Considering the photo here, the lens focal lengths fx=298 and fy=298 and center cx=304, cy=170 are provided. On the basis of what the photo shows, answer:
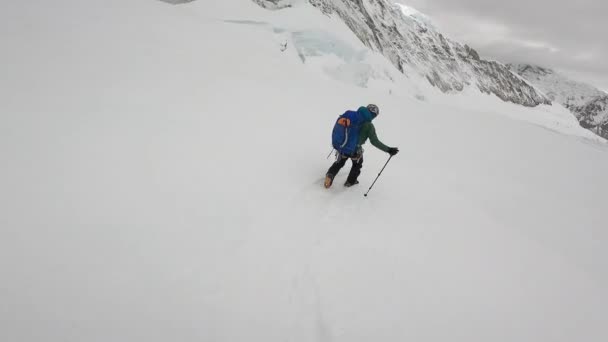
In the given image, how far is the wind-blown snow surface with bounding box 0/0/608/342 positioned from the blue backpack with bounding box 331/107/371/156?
2.96ft

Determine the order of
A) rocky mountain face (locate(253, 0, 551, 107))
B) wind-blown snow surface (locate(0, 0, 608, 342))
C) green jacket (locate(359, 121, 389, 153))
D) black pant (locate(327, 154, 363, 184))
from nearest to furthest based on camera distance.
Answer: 1. wind-blown snow surface (locate(0, 0, 608, 342))
2. green jacket (locate(359, 121, 389, 153))
3. black pant (locate(327, 154, 363, 184))
4. rocky mountain face (locate(253, 0, 551, 107))

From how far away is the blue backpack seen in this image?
17.5 ft

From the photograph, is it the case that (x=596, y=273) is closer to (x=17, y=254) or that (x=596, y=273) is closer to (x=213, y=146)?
(x=213, y=146)

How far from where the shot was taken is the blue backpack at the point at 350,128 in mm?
5328

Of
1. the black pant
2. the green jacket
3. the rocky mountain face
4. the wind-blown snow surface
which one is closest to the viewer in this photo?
the wind-blown snow surface

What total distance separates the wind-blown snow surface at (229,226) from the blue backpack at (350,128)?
903 millimetres

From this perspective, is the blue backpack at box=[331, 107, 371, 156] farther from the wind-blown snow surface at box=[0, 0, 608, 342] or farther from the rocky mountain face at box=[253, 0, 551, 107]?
the rocky mountain face at box=[253, 0, 551, 107]

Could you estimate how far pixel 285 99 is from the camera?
975cm

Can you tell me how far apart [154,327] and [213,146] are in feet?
11.6

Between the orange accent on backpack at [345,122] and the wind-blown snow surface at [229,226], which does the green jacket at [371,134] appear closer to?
the orange accent on backpack at [345,122]

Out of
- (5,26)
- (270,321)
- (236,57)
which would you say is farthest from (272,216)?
(236,57)

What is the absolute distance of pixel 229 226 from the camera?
3672 millimetres

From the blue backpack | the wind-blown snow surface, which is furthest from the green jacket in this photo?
the wind-blown snow surface

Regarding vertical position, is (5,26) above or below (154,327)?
above
